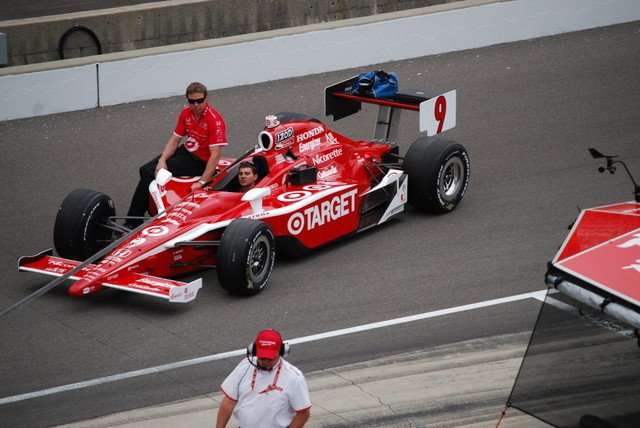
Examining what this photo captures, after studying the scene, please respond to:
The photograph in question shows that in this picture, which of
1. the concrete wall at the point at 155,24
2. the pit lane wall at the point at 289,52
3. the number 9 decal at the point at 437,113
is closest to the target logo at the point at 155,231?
the number 9 decal at the point at 437,113

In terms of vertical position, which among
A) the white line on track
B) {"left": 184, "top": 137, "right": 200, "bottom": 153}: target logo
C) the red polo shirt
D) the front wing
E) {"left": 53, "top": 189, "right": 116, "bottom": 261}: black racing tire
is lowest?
the white line on track

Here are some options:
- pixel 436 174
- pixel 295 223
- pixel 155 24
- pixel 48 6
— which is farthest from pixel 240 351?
pixel 48 6

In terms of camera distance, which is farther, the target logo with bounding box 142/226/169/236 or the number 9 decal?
the number 9 decal

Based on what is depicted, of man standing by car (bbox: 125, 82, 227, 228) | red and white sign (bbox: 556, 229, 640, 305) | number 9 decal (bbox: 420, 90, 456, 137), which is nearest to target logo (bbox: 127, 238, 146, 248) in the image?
man standing by car (bbox: 125, 82, 227, 228)

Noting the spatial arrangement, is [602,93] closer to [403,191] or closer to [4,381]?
[403,191]

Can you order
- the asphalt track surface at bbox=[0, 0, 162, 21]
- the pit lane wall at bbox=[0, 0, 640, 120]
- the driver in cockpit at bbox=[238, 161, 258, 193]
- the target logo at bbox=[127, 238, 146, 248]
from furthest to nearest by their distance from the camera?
the asphalt track surface at bbox=[0, 0, 162, 21], the pit lane wall at bbox=[0, 0, 640, 120], the driver in cockpit at bbox=[238, 161, 258, 193], the target logo at bbox=[127, 238, 146, 248]

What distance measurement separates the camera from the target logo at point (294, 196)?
11.7 meters

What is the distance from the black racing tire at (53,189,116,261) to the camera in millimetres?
11547

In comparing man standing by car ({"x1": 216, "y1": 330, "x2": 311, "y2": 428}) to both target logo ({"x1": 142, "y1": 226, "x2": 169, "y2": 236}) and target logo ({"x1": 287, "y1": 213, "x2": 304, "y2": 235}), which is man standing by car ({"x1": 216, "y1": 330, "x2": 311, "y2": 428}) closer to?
target logo ({"x1": 142, "y1": 226, "x2": 169, "y2": 236})

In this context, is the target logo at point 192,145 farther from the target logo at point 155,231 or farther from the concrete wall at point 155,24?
the concrete wall at point 155,24

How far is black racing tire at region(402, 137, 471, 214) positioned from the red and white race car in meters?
0.01

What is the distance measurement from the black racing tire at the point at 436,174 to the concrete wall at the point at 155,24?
8.24 m

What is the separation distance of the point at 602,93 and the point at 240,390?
37.0 feet

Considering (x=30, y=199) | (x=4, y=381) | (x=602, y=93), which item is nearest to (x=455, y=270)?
(x=4, y=381)
